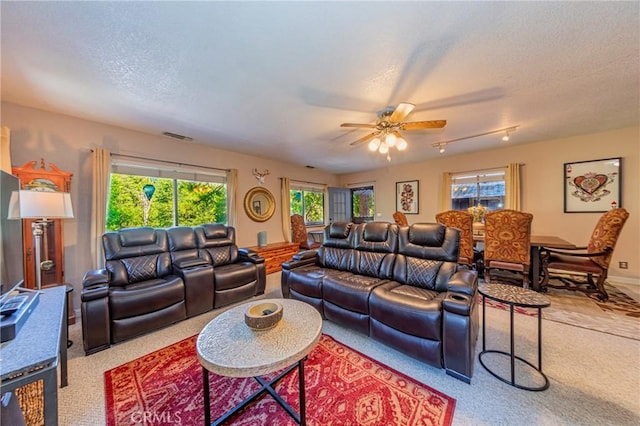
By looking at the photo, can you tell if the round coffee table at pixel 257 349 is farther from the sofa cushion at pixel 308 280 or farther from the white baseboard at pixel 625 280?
the white baseboard at pixel 625 280

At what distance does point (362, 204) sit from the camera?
768 cm

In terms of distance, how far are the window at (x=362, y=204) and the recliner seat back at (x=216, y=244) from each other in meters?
4.63

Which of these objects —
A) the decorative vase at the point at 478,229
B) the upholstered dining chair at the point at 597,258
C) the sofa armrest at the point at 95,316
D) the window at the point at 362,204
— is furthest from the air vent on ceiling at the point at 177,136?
the upholstered dining chair at the point at 597,258

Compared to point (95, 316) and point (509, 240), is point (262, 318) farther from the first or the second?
point (509, 240)

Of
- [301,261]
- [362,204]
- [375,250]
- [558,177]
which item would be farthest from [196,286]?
[558,177]

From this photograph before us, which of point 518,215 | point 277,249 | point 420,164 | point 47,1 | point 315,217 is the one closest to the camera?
point 47,1

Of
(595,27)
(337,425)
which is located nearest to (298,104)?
(595,27)

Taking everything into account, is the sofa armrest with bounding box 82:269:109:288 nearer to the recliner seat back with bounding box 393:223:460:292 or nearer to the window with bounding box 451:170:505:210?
the recliner seat back with bounding box 393:223:460:292

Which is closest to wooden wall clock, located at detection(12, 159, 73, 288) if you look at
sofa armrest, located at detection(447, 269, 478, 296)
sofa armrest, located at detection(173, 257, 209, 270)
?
sofa armrest, located at detection(173, 257, 209, 270)

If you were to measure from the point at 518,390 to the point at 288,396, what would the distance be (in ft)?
5.65

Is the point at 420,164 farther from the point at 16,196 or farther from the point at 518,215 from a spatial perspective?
the point at 16,196

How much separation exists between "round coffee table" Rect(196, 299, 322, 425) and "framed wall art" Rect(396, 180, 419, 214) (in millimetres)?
5087

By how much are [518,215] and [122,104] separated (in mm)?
5460

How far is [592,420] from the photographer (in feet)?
4.66
